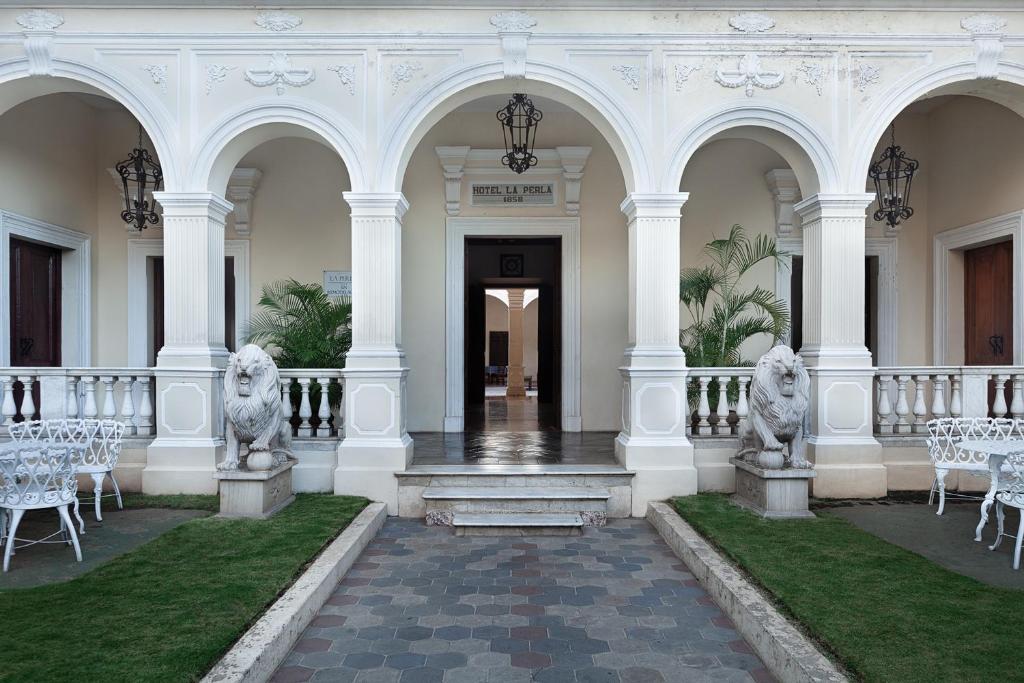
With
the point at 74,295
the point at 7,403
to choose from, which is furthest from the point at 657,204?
the point at 74,295

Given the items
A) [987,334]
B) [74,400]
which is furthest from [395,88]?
[987,334]

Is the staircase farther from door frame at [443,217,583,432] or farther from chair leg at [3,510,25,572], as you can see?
chair leg at [3,510,25,572]

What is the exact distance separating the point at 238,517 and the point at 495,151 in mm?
5878

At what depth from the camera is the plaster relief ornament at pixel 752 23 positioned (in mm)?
6688

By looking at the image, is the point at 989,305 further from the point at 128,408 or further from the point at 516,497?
the point at 128,408

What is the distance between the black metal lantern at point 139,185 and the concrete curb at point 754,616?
24.1ft

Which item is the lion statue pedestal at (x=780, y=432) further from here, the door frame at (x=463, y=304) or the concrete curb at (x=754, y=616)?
the door frame at (x=463, y=304)

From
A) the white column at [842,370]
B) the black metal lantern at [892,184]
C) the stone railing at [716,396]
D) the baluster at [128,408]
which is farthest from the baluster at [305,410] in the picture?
the black metal lantern at [892,184]

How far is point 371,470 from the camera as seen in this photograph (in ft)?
21.5

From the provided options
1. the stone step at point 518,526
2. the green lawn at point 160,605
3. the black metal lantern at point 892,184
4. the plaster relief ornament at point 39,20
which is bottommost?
the stone step at point 518,526

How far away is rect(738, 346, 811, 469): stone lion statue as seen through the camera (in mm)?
5668

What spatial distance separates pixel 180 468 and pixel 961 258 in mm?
10224

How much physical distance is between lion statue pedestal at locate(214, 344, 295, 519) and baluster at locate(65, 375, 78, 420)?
226cm

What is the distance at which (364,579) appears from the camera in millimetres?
4816
